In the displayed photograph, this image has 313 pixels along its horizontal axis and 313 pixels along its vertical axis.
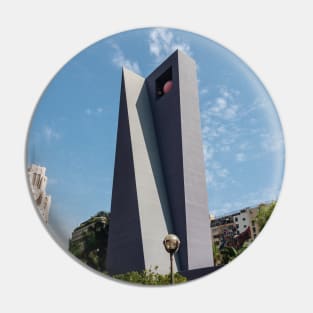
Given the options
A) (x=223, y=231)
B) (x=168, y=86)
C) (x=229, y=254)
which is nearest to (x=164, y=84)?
(x=168, y=86)

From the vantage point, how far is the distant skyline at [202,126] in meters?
2.79

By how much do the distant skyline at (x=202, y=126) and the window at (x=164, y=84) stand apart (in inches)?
14.4

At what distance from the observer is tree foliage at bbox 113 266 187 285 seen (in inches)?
105

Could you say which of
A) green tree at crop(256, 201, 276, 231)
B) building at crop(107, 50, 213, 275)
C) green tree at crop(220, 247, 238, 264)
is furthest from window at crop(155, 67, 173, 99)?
green tree at crop(220, 247, 238, 264)

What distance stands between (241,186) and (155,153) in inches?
48.8

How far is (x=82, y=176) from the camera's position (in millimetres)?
3053

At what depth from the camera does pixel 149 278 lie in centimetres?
279

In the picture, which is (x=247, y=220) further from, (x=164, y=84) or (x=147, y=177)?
(x=164, y=84)

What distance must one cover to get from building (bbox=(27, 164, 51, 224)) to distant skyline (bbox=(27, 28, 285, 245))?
54mm

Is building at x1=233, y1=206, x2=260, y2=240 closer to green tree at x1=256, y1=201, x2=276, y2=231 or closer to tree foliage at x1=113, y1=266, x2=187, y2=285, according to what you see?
green tree at x1=256, y1=201, x2=276, y2=231

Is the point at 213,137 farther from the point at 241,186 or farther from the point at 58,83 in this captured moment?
the point at 58,83

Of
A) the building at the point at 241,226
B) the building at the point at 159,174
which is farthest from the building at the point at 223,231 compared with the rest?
the building at the point at 159,174

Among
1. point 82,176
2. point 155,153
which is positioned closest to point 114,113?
point 155,153

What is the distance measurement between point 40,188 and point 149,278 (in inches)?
49.3
